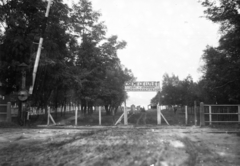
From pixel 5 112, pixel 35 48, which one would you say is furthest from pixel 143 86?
pixel 5 112

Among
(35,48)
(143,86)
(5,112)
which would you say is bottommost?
(5,112)

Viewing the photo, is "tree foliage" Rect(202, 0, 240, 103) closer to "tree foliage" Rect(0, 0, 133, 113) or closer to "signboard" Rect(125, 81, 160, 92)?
"signboard" Rect(125, 81, 160, 92)

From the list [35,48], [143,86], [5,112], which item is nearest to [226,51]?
[143,86]

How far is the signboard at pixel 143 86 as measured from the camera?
20.2 metres

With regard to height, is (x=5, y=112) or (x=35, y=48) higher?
(x=35, y=48)

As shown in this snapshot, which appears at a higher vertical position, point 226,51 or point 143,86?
point 226,51

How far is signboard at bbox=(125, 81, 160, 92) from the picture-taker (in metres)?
20.2

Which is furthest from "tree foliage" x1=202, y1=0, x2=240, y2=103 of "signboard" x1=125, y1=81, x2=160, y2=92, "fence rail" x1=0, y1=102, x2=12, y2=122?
"fence rail" x1=0, y1=102, x2=12, y2=122

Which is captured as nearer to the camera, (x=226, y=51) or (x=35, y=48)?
(x=35, y=48)

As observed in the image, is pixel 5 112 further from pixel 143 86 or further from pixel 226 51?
pixel 226 51

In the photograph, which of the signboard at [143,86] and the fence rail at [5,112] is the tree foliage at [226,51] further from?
the fence rail at [5,112]

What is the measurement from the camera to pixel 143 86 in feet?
66.7

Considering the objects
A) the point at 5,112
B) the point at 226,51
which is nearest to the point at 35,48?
the point at 5,112

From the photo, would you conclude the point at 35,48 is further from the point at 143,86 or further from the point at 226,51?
the point at 226,51
